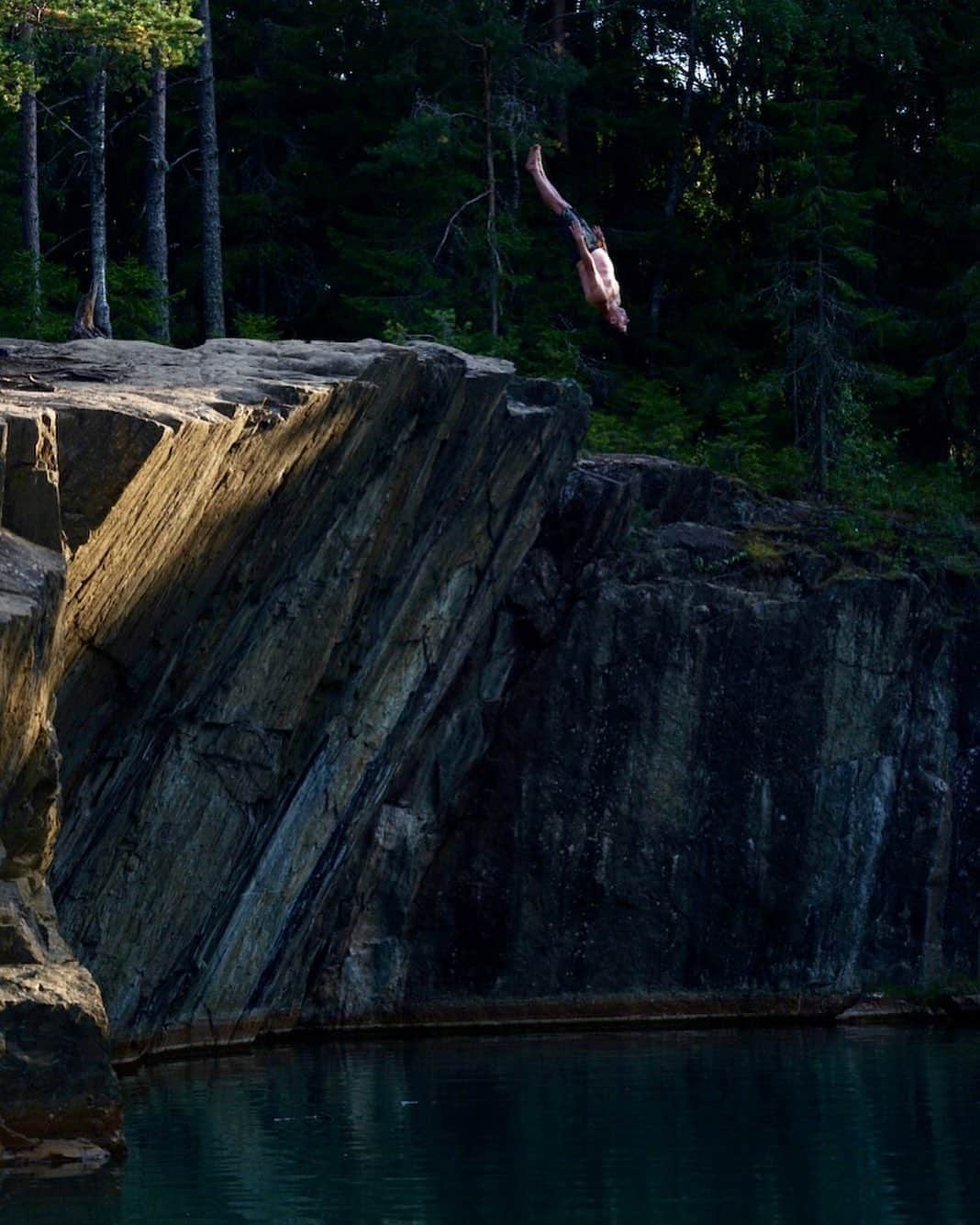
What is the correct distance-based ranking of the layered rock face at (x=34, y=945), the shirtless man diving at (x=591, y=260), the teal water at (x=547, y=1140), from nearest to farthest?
the teal water at (x=547, y=1140) → the layered rock face at (x=34, y=945) → the shirtless man diving at (x=591, y=260)

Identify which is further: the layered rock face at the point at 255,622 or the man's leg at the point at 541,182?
the man's leg at the point at 541,182

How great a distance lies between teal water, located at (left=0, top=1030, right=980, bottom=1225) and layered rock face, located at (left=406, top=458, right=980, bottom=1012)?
3054 mm

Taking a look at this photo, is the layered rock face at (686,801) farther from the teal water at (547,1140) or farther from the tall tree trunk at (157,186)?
the tall tree trunk at (157,186)

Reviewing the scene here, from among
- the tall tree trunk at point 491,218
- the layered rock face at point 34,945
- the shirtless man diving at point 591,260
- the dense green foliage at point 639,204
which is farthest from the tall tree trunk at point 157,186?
the layered rock face at point 34,945

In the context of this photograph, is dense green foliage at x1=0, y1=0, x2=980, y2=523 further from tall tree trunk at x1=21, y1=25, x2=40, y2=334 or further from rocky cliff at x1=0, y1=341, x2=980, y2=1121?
rocky cliff at x1=0, y1=341, x2=980, y2=1121

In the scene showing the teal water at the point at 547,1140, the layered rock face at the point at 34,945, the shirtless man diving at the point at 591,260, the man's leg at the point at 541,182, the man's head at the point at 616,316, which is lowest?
the teal water at the point at 547,1140

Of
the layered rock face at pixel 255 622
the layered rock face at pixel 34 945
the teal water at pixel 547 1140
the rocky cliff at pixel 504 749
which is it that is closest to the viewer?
the teal water at pixel 547 1140

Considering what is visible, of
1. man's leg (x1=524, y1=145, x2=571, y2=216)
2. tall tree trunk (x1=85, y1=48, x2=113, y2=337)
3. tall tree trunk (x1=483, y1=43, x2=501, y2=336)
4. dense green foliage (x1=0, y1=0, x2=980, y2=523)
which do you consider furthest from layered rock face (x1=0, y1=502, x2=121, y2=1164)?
tall tree trunk (x1=483, y1=43, x2=501, y2=336)

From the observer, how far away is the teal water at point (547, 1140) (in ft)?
45.8

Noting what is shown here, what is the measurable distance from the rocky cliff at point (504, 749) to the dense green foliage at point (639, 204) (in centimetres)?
418

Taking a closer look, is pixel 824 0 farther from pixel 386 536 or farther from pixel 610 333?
pixel 386 536

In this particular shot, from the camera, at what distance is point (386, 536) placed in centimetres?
2364

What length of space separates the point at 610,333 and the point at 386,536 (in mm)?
14002

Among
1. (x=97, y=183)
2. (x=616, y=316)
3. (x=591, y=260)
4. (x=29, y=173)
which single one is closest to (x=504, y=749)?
(x=616, y=316)
